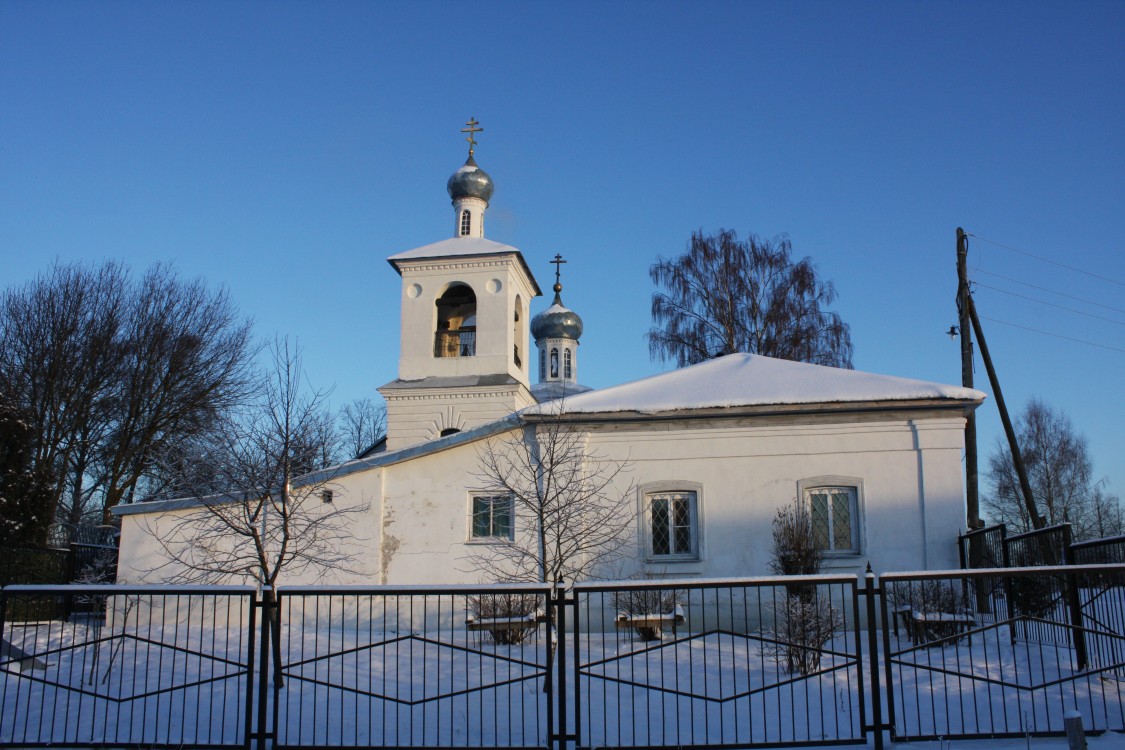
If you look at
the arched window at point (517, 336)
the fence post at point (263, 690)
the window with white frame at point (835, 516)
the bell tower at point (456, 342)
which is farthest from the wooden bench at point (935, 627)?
the arched window at point (517, 336)

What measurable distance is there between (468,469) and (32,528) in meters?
9.84

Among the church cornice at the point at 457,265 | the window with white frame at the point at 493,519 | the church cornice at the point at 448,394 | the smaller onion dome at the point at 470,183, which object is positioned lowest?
the window with white frame at the point at 493,519

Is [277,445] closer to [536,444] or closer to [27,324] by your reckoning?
→ [536,444]

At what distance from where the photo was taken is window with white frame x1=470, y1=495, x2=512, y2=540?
646 inches

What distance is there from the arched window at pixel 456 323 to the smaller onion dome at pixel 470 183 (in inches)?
135

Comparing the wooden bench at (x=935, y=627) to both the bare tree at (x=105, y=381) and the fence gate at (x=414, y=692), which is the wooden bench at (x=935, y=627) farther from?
the bare tree at (x=105, y=381)

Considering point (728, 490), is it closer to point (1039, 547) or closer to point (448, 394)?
point (1039, 547)

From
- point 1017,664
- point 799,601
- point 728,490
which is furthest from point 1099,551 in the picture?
point 728,490

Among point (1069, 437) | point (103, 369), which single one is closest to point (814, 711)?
point (103, 369)

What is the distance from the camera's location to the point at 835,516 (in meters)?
15.7

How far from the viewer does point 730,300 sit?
93.6ft

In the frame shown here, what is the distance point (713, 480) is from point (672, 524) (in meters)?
1.03

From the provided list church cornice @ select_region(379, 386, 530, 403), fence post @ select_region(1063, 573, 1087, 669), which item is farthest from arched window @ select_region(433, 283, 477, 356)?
fence post @ select_region(1063, 573, 1087, 669)

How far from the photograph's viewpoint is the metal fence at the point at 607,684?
7230mm
